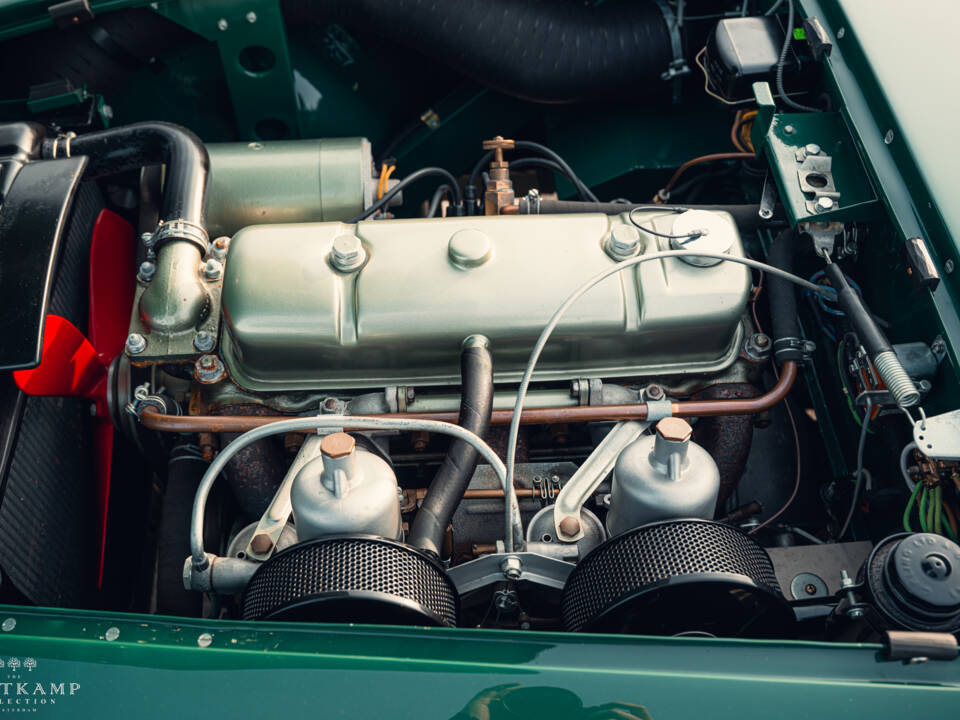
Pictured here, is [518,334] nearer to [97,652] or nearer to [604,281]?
[604,281]

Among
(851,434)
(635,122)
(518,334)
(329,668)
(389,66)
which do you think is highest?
(389,66)

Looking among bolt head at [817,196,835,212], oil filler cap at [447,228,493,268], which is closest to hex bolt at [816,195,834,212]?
bolt head at [817,196,835,212]

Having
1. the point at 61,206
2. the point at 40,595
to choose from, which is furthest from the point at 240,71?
the point at 40,595

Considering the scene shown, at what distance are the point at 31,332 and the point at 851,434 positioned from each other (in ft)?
5.04

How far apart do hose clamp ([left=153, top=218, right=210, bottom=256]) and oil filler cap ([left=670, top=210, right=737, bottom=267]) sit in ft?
3.01

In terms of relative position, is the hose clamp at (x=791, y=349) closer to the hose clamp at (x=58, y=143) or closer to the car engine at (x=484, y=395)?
the car engine at (x=484, y=395)

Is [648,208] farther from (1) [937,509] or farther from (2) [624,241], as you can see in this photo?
(1) [937,509]

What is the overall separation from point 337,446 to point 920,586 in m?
0.81

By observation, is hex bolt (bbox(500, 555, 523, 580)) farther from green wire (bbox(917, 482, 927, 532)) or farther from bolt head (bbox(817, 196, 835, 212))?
bolt head (bbox(817, 196, 835, 212))

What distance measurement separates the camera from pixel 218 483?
1632 millimetres

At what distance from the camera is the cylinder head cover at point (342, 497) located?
1.18m

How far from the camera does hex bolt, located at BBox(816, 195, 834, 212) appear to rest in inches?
60.9

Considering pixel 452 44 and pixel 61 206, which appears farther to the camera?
pixel 452 44

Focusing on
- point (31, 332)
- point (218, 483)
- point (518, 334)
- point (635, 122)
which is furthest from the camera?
point (635, 122)
